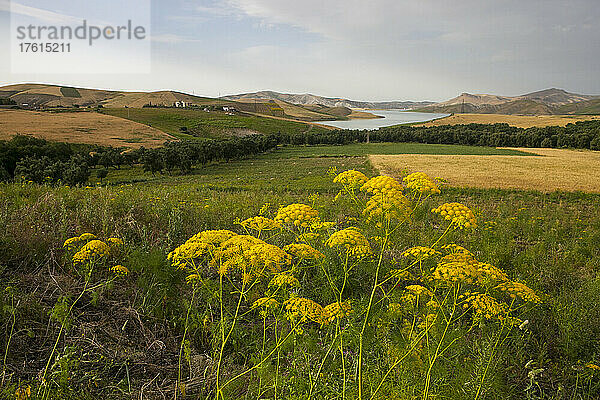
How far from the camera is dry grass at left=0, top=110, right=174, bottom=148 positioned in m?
80.3

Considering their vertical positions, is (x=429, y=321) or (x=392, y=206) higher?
(x=392, y=206)

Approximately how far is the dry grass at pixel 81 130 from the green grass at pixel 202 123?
19.7m

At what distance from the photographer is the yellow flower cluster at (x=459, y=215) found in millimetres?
4430

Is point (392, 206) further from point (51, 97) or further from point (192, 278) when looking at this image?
point (51, 97)

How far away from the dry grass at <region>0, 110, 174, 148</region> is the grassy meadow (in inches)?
3284

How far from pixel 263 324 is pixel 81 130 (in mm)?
109350

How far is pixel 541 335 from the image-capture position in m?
5.80

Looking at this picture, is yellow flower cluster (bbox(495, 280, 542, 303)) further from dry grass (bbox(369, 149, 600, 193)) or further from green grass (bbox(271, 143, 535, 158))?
green grass (bbox(271, 143, 535, 158))

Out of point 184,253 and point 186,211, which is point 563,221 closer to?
point 186,211

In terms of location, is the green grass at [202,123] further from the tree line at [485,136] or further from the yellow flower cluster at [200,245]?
the yellow flower cluster at [200,245]

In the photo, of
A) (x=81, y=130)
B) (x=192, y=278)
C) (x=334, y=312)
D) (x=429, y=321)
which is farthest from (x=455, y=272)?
(x=81, y=130)

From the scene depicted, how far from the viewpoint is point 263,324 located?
500 cm

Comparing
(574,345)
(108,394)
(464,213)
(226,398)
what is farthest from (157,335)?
(574,345)

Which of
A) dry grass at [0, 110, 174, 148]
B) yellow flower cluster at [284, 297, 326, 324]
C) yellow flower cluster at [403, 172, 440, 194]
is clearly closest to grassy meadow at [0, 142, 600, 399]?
yellow flower cluster at [284, 297, 326, 324]
